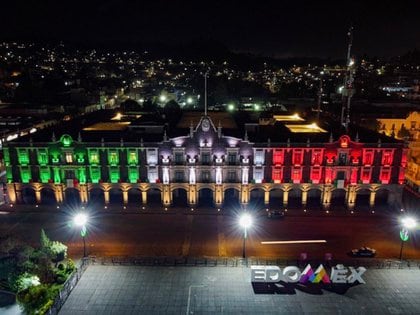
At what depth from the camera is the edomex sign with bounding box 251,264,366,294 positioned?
44312mm

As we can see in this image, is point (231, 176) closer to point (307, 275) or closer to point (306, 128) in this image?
point (306, 128)

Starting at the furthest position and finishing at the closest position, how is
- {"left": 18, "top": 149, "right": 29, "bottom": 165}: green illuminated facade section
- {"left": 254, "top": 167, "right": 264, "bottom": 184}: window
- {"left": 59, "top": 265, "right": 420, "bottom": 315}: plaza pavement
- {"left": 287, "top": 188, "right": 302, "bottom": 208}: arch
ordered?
{"left": 287, "top": 188, "right": 302, "bottom": 208}: arch, {"left": 254, "top": 167, "right": 264, "bottom": 184}: window, {"left": 18, "top": 149, "right": 29, "bottom": 165}: green illuminated facade section, {"left": 59, "top": 265, "right": 420, "bottom": 315}: plaza pavement

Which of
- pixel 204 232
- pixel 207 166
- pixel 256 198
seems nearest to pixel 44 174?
pixel 207 166

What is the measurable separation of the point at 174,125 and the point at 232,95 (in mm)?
101005

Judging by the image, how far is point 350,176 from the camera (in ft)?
231

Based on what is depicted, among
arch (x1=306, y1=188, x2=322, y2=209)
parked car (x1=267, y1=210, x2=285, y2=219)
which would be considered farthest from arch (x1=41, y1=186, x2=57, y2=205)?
arch (x1=306, y1=188, x2=322, y2=209)

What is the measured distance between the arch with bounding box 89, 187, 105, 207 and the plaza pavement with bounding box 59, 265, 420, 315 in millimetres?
26101

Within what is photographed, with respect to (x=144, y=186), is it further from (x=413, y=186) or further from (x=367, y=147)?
(x=413, y=186)

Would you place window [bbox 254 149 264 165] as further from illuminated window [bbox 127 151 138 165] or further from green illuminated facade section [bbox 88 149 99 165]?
green illuminated facade section [bbox 88 149 99 165]

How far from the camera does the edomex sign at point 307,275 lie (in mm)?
44312

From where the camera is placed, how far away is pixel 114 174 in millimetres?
70812

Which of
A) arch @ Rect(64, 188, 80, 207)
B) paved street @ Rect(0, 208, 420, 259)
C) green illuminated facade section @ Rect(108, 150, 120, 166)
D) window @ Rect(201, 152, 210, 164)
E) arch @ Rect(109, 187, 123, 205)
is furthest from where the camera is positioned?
arch @ Rect(109, 187, 123, 205)

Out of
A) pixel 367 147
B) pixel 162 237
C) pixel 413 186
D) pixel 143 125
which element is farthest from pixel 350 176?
pixel 143 125

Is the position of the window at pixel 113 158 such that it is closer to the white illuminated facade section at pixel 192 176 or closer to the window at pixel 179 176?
the window at pixel 179 176
